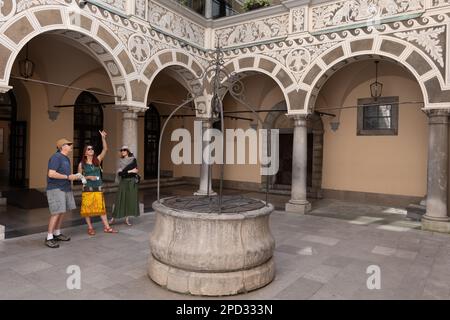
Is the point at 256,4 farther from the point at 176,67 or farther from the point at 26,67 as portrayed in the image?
the point at 26,67

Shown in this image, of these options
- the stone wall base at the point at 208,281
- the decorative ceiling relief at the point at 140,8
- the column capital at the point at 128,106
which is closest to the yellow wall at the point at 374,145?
the decorative ceiling relief at the point at 140,8

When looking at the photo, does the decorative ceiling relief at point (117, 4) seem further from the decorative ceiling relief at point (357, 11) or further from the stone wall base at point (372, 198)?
the stone wall base at point (372, 198)

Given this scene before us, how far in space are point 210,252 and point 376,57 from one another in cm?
633

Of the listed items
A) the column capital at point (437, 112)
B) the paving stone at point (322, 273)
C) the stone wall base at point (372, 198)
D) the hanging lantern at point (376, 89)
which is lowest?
the paving stone at point (322, 273)

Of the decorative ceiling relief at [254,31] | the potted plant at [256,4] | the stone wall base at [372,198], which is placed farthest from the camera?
the stone wall base at [372,198]

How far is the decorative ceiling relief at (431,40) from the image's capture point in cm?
668

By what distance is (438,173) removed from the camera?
6.77 metres

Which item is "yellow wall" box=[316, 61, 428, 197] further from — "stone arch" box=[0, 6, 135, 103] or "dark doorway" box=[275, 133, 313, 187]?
"stone arch" box=[0, 6, 135, 103]

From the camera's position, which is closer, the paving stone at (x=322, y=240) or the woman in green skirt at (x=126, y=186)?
the paving stone at (x=322, y=240)

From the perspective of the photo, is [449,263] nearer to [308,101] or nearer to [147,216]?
[308,101]

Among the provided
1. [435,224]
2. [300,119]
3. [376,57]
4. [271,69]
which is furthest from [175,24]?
[435,224]

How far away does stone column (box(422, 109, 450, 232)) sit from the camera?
670 cm

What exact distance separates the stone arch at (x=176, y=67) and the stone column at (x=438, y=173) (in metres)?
5.45
